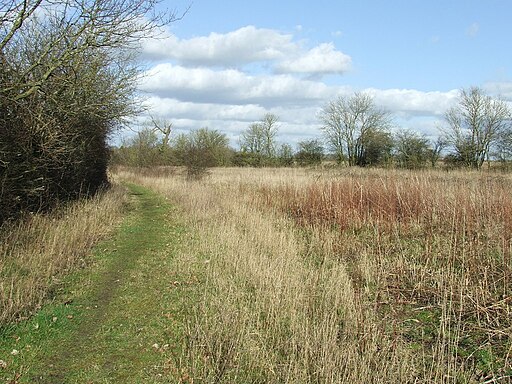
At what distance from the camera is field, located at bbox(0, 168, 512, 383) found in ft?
12.6

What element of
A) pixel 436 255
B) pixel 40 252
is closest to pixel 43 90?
pixel 40 252

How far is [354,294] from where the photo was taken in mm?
5594

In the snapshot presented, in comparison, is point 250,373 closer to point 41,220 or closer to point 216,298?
point 216,298

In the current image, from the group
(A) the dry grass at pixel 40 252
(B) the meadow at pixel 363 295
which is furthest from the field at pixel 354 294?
(A) the dry grass at pixel 40 252

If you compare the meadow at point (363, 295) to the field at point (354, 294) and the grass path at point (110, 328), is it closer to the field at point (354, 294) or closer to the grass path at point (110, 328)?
the field at point (354, 294)

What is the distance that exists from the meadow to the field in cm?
2

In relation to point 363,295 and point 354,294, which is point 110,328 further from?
point 363,295

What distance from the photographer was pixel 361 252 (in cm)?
747

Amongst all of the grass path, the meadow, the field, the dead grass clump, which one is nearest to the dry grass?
the grass path

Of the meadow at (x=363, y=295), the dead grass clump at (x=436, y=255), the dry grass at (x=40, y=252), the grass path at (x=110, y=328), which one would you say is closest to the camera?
the meadow at (x=363, y=295)

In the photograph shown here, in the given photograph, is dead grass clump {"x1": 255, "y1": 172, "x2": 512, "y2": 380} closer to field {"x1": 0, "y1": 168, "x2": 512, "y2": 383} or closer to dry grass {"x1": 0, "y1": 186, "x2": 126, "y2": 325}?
field {"x1": 0, "y1": 168, "x2": 512, "y2": 383}

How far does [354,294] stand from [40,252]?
5496 millimetres

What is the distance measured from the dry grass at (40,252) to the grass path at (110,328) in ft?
0.86

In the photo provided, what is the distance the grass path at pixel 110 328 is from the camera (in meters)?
3.96
